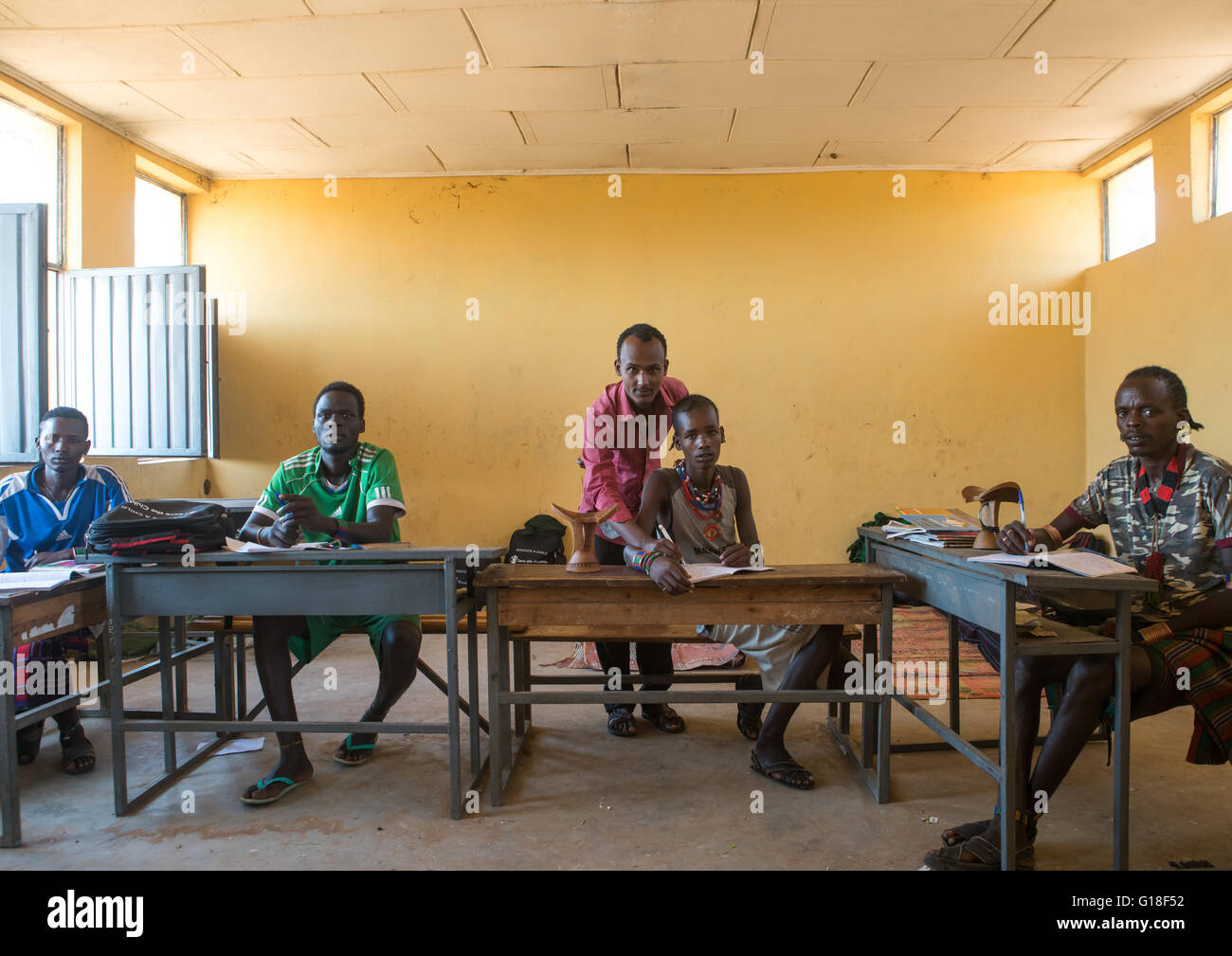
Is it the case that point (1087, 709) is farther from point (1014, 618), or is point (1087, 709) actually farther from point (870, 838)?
point (870, 838)

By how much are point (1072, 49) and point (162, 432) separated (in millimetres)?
5749

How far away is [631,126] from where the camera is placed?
502cm

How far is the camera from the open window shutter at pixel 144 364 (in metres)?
4.79

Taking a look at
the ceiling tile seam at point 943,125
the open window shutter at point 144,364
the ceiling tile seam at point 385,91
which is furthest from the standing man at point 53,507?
the ceiling tile seam at point 943,125

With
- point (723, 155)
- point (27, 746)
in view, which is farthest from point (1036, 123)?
point (27, 746)

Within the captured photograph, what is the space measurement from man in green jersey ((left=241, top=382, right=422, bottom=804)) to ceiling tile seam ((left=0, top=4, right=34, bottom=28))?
8.94 feet

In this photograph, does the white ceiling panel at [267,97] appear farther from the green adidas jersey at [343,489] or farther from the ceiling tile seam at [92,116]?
the green adidas jersey at [343,489]

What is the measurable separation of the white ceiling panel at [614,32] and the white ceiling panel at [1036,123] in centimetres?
181

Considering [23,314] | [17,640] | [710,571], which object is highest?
[23,314]

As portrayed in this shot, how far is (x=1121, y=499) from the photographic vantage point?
2.48 metres

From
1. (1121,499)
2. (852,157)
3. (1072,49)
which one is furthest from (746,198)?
(1121,499)

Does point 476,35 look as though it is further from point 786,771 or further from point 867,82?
point 786,771

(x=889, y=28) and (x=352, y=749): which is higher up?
(x=889, y=28)

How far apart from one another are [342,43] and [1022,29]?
11.4ft
